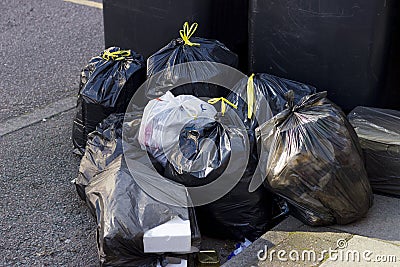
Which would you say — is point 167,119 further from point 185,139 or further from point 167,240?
point 167,240

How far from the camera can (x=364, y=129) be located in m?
3.56

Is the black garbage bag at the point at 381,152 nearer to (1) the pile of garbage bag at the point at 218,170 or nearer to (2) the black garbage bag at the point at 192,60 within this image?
(1) the pile of garbage bag at the point at 218,170

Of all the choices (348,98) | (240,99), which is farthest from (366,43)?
(240,99)

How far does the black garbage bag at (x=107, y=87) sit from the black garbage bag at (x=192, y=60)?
0.14 m

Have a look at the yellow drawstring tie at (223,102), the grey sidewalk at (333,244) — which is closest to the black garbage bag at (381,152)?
the grey sidewalk at (333,244)

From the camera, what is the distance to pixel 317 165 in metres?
3.08

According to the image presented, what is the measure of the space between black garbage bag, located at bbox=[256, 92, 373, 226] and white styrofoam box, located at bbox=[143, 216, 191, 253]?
0.52 meters

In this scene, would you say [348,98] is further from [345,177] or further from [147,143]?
[147,143]

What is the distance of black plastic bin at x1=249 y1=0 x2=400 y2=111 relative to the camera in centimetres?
365

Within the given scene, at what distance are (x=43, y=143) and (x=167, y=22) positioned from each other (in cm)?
109

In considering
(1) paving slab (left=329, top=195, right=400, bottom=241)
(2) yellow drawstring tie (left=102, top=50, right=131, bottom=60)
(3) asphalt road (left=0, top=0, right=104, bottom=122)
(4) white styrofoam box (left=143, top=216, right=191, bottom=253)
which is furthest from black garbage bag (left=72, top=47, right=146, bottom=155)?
(1) paving slab (left=329, top=195, right=400, bottom=241)

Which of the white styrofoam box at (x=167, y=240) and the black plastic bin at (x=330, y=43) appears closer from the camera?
the white styrofoam box at (x=167, y=240)

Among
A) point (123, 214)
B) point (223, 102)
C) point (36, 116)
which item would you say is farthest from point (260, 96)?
point (36, 116)

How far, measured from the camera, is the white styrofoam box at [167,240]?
115 inches
